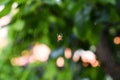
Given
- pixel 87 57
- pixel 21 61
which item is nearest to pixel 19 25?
pixel 87 57

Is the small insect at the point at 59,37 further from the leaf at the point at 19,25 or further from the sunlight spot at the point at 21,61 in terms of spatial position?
the sunlight spot at the point at 21,61

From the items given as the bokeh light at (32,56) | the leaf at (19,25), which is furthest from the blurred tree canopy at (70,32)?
the bokeh light at (32,56)

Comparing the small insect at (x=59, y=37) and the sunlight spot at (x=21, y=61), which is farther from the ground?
the small insect at (x=59, y=37)

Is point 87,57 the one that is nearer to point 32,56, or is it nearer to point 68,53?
point 68,53

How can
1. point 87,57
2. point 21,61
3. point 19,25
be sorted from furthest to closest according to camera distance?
→ point 21,61 < point 87,57 < point 19,25

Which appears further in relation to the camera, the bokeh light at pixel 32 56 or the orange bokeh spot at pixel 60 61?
the bokeh light at pixel 32 56

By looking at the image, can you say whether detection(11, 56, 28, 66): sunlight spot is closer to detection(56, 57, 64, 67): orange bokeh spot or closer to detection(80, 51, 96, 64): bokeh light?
detection(56, 57, 64, 67): orange bokeh spot

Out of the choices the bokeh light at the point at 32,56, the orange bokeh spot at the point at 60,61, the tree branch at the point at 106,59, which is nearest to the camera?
the tree branch at the point at 106,59

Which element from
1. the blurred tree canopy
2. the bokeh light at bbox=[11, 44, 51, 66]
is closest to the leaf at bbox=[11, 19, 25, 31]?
the blurred tree canopy

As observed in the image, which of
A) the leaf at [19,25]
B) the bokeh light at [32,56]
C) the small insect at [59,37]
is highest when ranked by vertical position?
the leaf at [19,25]
